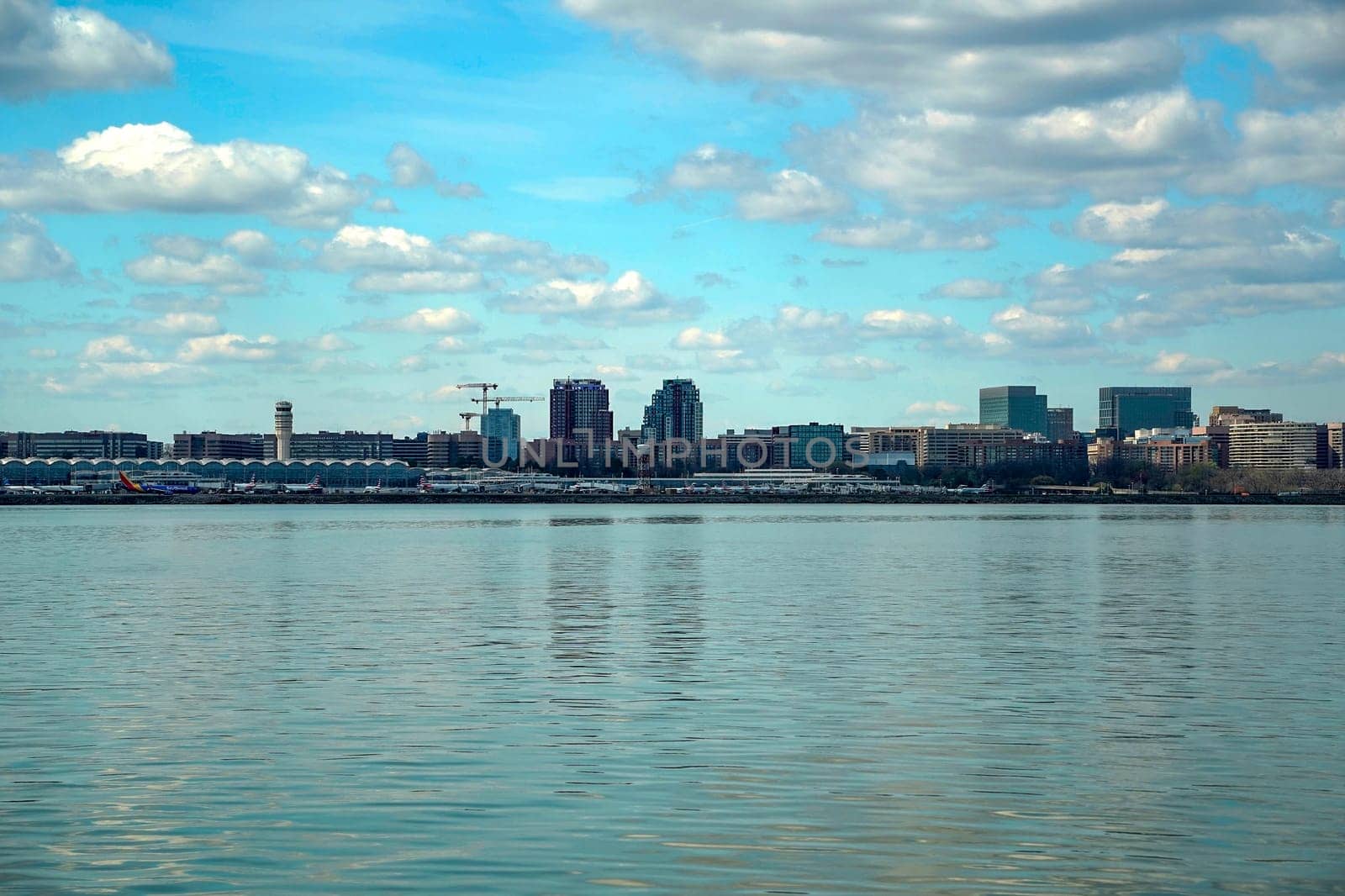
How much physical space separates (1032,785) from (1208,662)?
13738mm

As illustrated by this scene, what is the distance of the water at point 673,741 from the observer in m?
13.8

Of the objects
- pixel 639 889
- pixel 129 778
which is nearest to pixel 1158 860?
pixel 639 889

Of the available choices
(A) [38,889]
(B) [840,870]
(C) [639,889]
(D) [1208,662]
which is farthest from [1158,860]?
(D) [1208,662]

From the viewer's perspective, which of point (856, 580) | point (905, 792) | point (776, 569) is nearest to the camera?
point (905, 792)

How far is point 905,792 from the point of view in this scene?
54.7ft

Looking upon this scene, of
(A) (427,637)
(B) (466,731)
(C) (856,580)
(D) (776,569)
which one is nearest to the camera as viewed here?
(B) (466,731)

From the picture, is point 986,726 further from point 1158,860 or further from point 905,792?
point 1158,860

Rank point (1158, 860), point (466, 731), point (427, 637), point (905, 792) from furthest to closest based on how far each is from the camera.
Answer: point (427, 637)
point (466, 731)
point (905, 792)
point (1158, 860)

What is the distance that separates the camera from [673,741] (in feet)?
66.1

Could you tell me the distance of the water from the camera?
13.8 m

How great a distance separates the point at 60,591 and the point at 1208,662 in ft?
120

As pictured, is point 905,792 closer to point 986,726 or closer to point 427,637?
point 986,726

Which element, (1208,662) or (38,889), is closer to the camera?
(38,889)

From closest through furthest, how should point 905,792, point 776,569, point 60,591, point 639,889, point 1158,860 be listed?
point 639,889 → point 1158,860 → point 905,792 → point 60,591 → point 776,569
